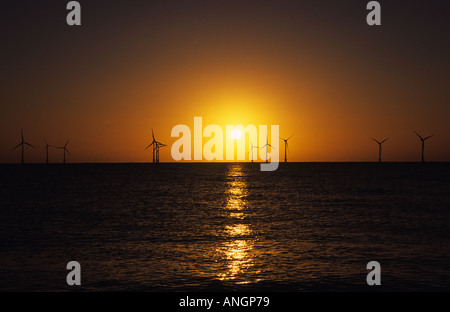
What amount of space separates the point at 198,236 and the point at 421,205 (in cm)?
4157

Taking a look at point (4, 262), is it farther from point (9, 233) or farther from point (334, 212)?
point (334, 212)

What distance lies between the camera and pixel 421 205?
2596 inches

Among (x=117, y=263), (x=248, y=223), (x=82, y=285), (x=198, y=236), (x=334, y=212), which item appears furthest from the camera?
(x=334, y=212)

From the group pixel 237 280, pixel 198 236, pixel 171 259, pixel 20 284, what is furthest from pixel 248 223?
pixel 20 284

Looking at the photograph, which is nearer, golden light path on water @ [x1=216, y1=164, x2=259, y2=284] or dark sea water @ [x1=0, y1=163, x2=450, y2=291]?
dark sea water @ [x1=0, y1=163, x2=450, y2=291]

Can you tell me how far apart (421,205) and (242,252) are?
45.0m

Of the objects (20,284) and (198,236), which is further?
(198,236)

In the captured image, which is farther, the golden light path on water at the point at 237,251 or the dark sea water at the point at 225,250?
the golden light path on water at the point at 237,251
